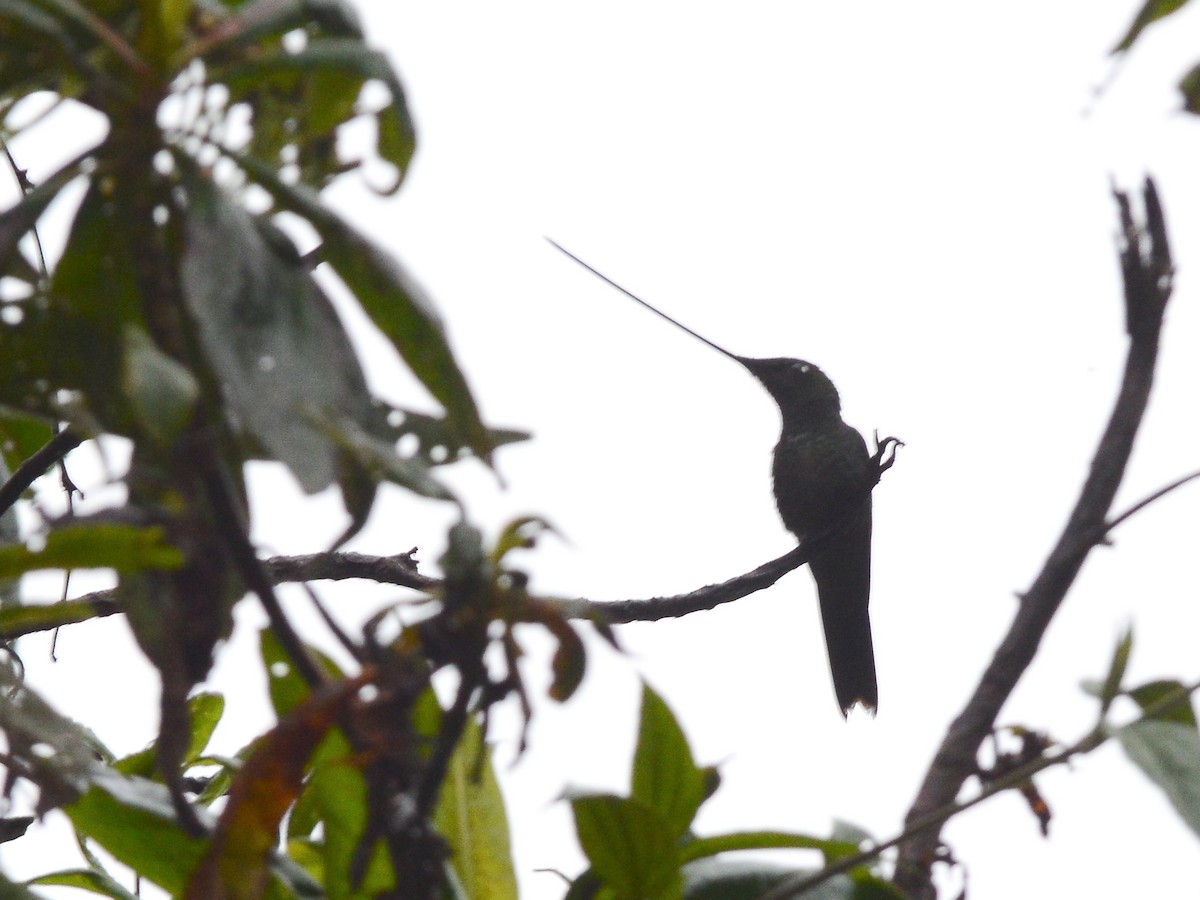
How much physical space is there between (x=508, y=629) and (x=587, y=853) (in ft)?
1.35

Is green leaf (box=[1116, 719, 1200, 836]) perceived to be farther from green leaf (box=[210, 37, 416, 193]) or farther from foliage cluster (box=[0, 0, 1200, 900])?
green leaf (box=[210, 37, 416, 193])

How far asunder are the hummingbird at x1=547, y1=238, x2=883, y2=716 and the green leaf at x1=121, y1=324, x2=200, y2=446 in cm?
445

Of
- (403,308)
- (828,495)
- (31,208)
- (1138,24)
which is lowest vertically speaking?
(1138,24)

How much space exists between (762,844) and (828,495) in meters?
4.16

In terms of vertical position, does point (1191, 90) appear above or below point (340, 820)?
above

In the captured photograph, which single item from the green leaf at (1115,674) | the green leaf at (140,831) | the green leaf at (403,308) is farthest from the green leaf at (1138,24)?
the green leaf at (140,831)

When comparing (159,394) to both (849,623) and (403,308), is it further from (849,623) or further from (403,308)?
(849,623)

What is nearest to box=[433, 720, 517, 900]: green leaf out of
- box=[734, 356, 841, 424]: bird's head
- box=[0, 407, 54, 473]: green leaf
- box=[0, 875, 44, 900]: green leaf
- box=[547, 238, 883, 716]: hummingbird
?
box=[0, 875, 44, 900]: green leaf

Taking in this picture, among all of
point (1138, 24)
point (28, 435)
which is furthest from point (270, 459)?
point (28, 435)

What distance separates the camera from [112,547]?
1020mm

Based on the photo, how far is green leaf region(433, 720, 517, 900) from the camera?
1500 millimetres

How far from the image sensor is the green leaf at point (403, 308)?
118cm

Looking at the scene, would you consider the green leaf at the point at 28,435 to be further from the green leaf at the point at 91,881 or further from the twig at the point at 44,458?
the green leaf at the point at 91,881

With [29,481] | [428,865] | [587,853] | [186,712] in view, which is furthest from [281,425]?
[29,481]
